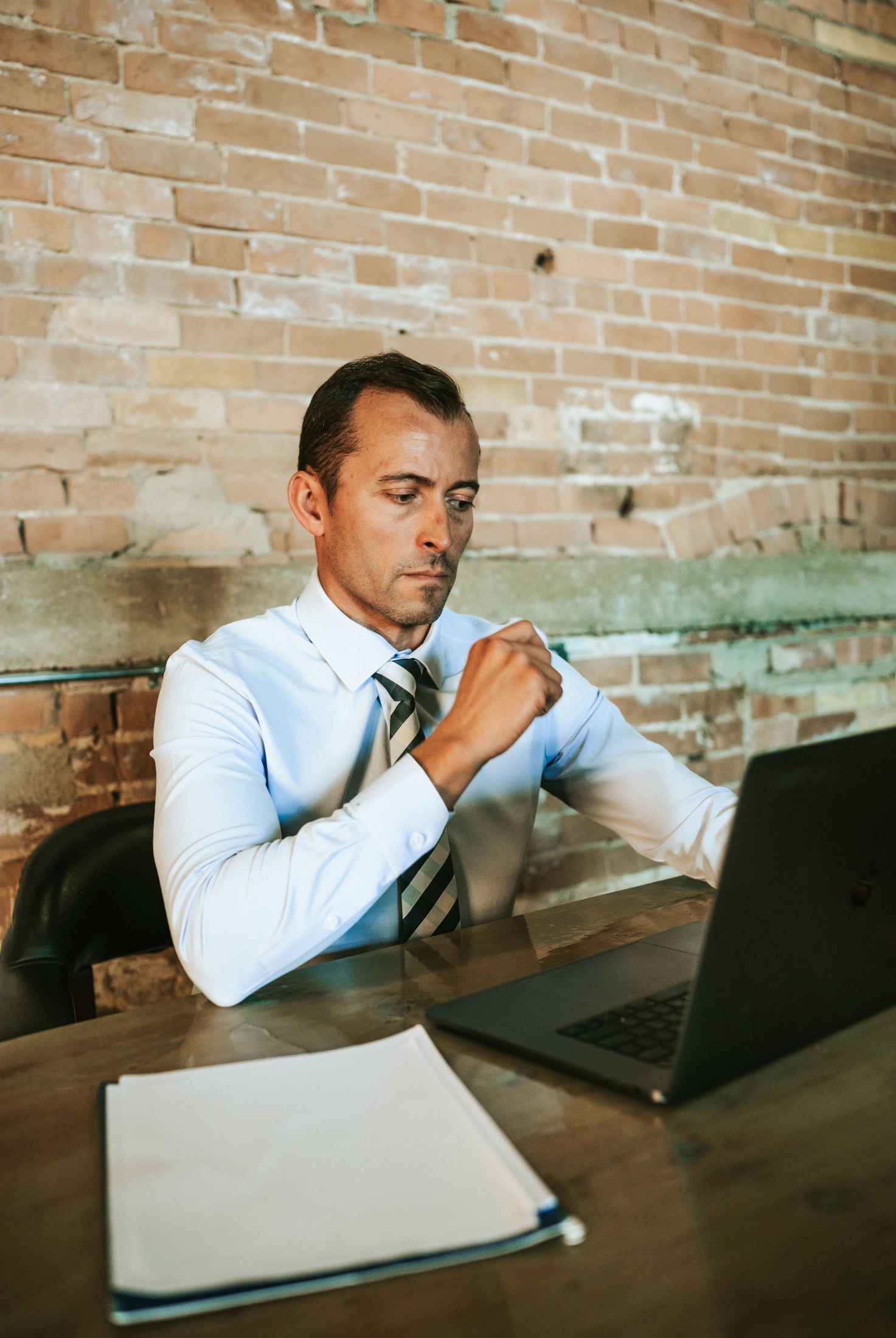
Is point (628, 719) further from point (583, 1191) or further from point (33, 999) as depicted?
point (583, 1191)

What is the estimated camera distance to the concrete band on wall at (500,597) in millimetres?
Answer: 1867

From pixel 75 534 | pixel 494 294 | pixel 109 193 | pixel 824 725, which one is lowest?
pixel 824 725

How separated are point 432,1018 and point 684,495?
Answer: 2.01 metres

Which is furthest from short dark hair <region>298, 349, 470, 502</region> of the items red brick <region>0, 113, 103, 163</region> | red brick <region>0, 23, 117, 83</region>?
red brick <region>0, 23, 117, 83</region>

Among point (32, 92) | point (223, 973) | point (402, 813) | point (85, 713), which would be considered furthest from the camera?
point (85, 713)

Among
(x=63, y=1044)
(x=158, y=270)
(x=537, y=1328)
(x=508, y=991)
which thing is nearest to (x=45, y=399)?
(x=158, y=270)

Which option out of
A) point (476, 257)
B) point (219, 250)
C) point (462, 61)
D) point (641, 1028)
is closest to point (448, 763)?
point (641, 1028)

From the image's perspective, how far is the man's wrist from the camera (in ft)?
3.83

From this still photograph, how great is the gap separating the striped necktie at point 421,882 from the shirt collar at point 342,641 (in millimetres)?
85

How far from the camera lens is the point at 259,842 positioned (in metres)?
1.20

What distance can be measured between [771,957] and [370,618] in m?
0.98

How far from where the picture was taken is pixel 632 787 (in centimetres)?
158

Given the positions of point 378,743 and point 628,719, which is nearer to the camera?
point 378,743

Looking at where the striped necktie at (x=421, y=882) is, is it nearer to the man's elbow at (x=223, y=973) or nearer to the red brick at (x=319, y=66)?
the man's elbow at (x=223, y=973)
